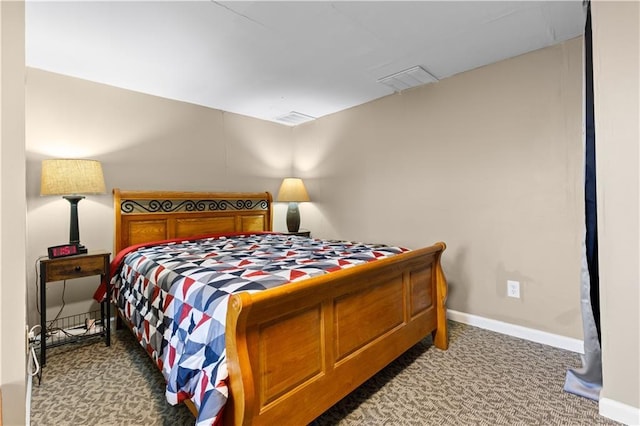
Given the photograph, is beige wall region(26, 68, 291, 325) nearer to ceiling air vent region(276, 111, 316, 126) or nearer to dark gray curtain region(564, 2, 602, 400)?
ceiling air vent region(276, 111, 316, 126)

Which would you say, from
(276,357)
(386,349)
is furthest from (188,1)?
(386,349)

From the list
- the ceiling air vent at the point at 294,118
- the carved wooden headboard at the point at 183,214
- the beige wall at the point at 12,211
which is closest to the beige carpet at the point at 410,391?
the beige wall at the point at 12,211

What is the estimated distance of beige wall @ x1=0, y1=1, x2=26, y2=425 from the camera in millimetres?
828

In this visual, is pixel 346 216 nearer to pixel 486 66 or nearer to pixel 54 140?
pixel 486 66

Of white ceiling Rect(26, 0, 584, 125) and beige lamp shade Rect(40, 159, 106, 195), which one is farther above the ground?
white ceiling Rect(26, 0, 584, 125)

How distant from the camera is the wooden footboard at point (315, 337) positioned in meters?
1.15

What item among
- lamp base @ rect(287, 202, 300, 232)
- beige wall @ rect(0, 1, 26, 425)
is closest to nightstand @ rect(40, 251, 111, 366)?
beige wall @ rect(0, 1, 26, 425)

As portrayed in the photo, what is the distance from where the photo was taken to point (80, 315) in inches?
111

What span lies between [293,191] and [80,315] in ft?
8.24

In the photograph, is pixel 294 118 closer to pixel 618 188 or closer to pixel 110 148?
pixel 110 148

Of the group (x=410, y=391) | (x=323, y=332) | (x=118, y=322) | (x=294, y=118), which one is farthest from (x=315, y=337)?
(x=294, y=118)

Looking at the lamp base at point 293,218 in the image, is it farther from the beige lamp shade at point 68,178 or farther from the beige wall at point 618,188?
the beige wall at point 618,188

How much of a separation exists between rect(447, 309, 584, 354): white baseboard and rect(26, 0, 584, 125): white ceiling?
2231 mm

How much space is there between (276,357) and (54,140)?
2811mm
